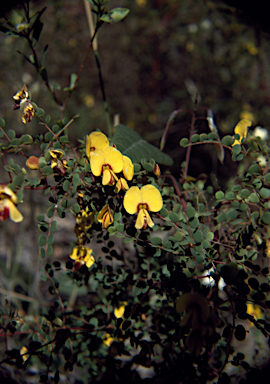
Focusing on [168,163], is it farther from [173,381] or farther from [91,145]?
[173,381]

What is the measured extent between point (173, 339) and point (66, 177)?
347mm

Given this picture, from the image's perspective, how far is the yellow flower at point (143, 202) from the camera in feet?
1.24

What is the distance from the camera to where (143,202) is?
38cm

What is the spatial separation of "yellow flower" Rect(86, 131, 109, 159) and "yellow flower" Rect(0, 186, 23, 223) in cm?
13

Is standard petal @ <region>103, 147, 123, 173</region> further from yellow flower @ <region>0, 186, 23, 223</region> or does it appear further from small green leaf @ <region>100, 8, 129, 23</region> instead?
small green leaf @ <region>100, 8, 129, 23</region>

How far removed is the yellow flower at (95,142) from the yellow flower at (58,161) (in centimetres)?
4

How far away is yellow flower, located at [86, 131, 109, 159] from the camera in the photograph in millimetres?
402

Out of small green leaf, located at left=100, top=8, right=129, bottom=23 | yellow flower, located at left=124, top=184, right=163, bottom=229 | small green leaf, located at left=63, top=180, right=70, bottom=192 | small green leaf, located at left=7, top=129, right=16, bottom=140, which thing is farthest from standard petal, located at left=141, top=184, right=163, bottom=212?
small green leaf, located at left=100, top=8, right=129, bottom=23

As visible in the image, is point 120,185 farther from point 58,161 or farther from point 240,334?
point 240,334

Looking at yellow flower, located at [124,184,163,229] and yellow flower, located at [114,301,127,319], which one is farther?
yellow flower, located at [114,301,127,319]

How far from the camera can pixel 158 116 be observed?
6.88ft

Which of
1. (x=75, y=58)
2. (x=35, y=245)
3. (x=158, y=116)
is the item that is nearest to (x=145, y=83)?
(x=158, y=116)

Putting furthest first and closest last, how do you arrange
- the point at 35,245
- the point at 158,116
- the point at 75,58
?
the point at 75,58, the point at 158,116, the point at 35,245

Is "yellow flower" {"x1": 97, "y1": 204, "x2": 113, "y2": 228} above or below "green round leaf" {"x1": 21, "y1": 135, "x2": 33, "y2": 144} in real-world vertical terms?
below
